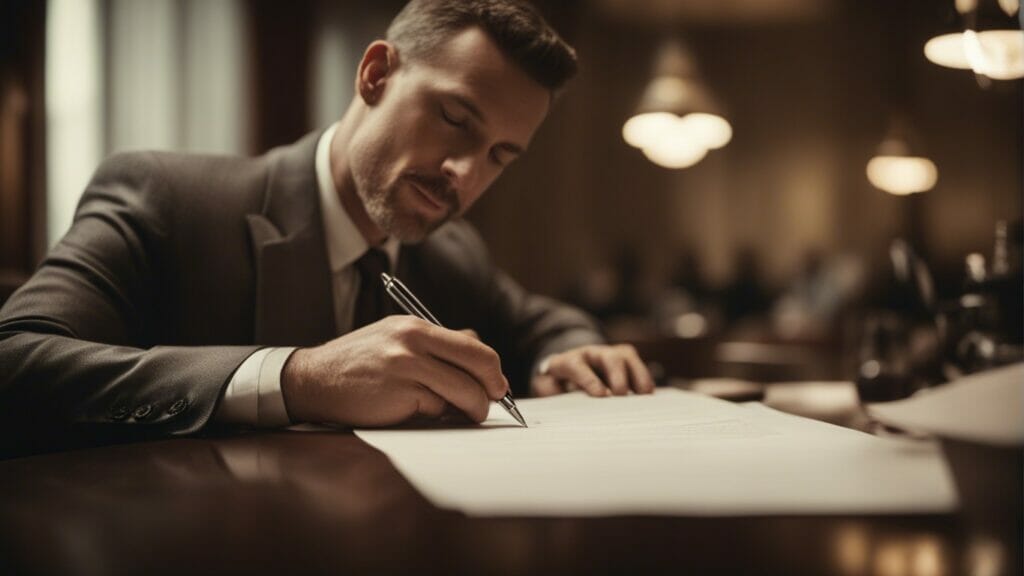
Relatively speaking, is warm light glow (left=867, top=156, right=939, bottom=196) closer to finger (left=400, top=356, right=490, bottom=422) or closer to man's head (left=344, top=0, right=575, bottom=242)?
man's head (left=344, top=0, right=575, bottom=242)

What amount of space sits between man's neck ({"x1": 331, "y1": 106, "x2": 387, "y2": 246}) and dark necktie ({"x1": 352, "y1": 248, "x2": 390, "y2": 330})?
96 millimetres

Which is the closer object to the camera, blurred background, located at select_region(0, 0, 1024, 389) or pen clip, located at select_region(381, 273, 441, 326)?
pen clip, located at select_region(381, 273, 441, 326)

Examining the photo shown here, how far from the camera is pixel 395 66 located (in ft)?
4.68

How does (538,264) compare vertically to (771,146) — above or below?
below

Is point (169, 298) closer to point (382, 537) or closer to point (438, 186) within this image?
point (438, 186)

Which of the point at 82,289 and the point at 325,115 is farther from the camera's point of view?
the point at 325,115

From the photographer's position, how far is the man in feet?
2.88

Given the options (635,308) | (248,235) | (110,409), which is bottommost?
(635,308)

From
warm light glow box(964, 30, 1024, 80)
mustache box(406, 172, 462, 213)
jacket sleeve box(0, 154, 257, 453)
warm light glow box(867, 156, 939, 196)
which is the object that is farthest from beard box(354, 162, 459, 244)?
warm light glow box(867, 156, 939, 196)

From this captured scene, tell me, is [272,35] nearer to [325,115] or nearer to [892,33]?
[325,115]

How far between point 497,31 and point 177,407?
0.81 metres

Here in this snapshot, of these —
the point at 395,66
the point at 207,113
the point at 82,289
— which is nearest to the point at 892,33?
the point at 207,113

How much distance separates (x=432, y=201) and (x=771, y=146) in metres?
6.17

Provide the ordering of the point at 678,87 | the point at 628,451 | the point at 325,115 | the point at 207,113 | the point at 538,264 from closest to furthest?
the point at 628,451 < the point at 678,87 < the point at 207,113 < the point at 325,115 < the point at 538,264
